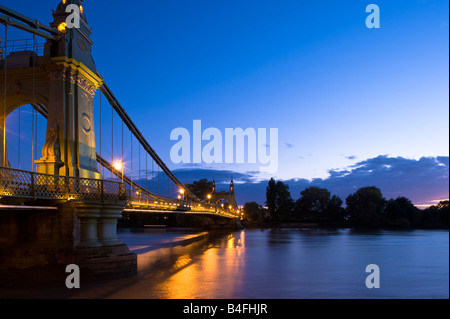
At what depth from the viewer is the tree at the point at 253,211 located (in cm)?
12960

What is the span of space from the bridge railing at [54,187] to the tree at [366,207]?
289 ft

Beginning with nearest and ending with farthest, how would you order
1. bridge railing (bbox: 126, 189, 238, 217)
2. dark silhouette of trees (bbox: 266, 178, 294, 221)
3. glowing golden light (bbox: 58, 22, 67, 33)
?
glowing golden light (bbox: 58, 22, 67, 33), bridge railing (bbox: 126, 189, 238, 217), dark silhouette of trees (bbox: 266, 178, 294, 221)

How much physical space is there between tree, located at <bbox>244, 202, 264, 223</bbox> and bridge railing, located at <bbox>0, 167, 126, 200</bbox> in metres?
107

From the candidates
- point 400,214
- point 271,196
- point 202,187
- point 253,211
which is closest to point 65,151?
point 400,214

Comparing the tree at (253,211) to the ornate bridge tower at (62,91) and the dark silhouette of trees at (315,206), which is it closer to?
the dark silhouette of trees at (315,206)

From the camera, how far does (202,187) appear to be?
126 metres

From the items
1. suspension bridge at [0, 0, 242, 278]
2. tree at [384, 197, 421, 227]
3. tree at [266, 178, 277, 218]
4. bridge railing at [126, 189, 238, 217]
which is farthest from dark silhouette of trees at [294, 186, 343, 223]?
suspension bridge at [0, 0, 242, 278]

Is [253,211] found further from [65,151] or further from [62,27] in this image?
[62,27]

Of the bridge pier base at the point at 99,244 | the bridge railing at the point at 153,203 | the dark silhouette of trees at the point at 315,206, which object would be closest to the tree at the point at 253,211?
the dark silhouette of trees at the point at 315,206

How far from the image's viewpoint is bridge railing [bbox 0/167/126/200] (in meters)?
14.5

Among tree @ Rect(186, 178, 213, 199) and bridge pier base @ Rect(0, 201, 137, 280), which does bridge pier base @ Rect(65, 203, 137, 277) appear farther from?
tree @ Rect(186, 178, 213, 199)
